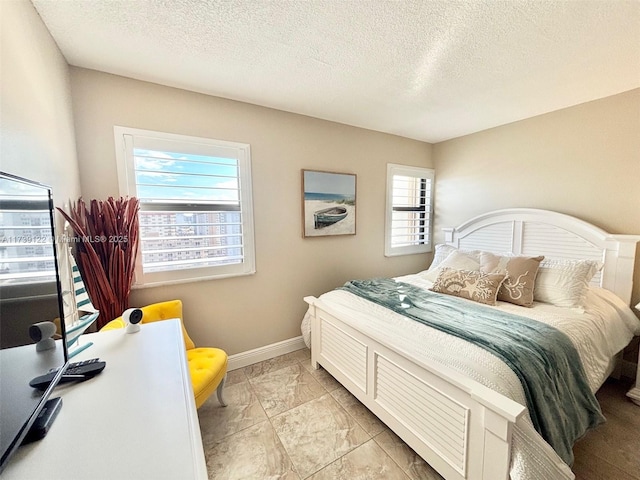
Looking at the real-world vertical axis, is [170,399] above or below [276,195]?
below

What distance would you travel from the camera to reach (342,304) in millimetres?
2146

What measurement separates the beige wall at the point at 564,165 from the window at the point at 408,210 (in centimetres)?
38

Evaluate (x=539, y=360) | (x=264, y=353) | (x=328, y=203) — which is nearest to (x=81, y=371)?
(x=264, y=353)

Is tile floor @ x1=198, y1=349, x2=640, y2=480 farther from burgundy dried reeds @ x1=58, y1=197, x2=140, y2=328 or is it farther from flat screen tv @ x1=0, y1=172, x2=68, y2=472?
flat screen tv @ x1=0, y1=172, x2=68, y2=472

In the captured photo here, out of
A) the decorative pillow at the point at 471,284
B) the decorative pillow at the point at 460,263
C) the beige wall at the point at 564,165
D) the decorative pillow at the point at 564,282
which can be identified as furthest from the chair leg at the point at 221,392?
the beige wall at the point at 564,165

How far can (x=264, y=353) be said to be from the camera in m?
2.62

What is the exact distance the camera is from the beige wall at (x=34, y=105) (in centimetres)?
103

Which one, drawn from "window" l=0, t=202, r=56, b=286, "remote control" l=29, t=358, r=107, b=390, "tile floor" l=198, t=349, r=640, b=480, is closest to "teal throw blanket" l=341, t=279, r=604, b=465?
"tile floor" l=198, t=349, r=640, b=480

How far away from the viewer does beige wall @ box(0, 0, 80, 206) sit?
1.03 m

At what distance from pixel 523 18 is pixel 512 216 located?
1.99 metres

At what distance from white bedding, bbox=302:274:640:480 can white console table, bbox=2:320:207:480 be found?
1137 mm

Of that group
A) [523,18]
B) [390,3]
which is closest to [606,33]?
[523,18]

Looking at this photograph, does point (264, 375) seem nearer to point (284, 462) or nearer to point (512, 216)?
point (284, 462)

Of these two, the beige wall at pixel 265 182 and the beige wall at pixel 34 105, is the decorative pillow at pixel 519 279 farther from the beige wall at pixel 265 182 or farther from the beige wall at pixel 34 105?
the beige wall at pixel 34 105
